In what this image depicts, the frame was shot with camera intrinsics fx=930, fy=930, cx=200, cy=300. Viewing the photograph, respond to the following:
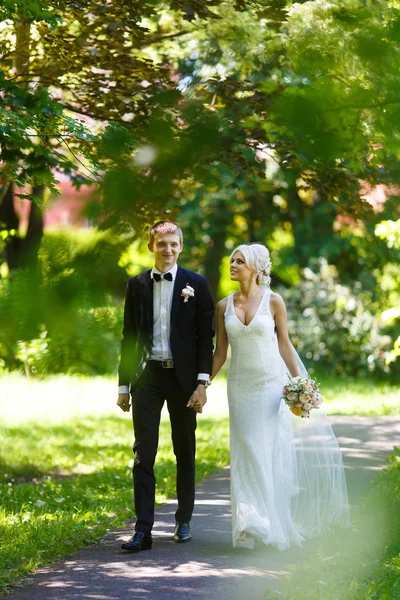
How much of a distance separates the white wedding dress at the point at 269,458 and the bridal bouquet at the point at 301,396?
0.17 m

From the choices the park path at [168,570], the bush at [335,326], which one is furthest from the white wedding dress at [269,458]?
the bush at [335,326]

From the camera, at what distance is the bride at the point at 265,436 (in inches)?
236

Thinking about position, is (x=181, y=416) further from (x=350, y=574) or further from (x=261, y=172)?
(x=261, y=172)

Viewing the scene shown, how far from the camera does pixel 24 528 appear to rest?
6.50 metres

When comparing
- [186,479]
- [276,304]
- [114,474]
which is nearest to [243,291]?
[276,304]

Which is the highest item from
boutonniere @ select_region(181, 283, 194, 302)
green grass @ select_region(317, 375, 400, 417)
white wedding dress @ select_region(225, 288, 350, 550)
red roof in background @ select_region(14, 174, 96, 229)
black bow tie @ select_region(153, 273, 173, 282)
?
red roof in background @ select_region(14, 174, 96, 229)

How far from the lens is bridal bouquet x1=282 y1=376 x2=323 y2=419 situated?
235 inches

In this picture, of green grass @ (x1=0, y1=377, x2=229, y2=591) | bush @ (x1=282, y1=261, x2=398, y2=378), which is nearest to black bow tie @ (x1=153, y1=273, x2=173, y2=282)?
green grass @ (x1=0, y1=377, x2=229, y2=591)

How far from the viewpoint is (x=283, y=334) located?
249 inches

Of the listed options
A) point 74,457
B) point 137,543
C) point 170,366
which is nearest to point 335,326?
point 74,457

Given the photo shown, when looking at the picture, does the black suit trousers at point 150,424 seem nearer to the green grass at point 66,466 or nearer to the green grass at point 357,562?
the green grass at point 66,466

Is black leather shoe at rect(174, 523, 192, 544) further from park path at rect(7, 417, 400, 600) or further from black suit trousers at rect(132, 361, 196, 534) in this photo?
black suit trousers at rect(132, 361, 196, 534)

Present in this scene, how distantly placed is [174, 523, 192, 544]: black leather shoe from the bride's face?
1.68 meters

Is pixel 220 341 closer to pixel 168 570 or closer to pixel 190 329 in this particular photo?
pixel 190 329
